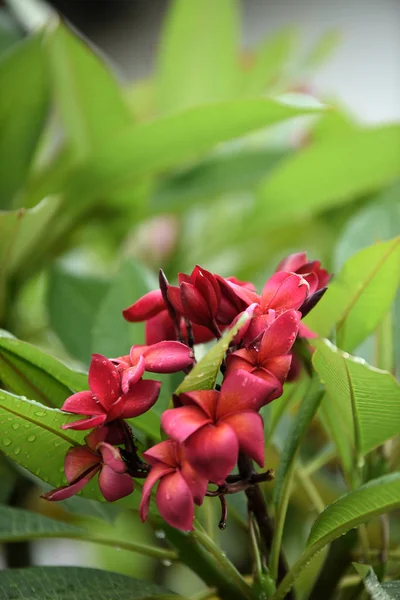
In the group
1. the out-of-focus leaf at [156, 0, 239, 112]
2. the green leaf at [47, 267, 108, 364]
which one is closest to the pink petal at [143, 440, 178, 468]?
the green leaf at [47, 267, 108, 364]

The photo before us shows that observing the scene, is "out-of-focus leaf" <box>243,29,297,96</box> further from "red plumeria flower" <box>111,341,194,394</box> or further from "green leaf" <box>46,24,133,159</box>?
"red plumeria flower" <box>111,341,194,394</box>

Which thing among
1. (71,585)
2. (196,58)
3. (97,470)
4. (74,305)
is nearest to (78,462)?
(97,470)

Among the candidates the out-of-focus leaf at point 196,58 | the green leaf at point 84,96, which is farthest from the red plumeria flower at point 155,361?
the out-of-focus leaf at point 196,58

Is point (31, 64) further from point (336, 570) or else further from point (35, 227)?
point (336, 570)

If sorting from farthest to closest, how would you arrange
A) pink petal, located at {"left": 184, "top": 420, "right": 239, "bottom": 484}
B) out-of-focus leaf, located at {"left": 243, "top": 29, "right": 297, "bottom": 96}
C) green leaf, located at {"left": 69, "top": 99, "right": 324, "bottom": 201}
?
out-of-focus leaf, located at {"left": 243, "top": 29, "right": 297, "bottom": 96}, green leaf, located at {"left": 69, "top": 99, "right": 324, "bottom": 201}, pink petal, located at {"left": 184, "top": 420, "right": 239, "bottom": 484}

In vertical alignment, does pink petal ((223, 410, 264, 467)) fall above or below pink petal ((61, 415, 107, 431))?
below

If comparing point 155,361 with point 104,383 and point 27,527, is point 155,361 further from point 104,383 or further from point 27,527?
point 27,527
